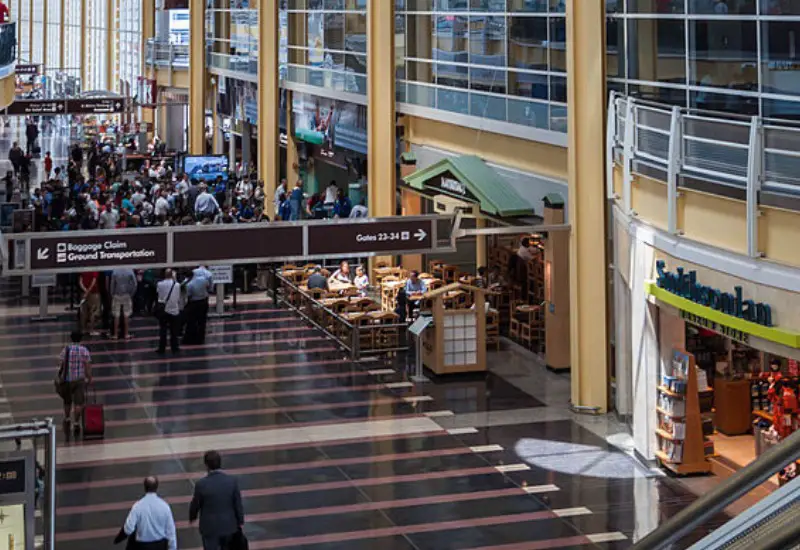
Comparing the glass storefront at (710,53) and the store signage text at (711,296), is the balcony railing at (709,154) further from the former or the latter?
the glass storefront at (710,53)

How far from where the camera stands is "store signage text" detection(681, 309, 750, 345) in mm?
13258

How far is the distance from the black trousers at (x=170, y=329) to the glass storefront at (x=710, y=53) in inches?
314

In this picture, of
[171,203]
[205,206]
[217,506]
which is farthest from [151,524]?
[171,203]

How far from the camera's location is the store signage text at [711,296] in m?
12.8

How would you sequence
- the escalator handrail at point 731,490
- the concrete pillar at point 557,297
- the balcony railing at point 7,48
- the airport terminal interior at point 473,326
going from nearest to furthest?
the escalator handrail at point 731,490, the airport terminal interior at point 473,326, the balcony railing at point 7,48, the concrete pillar at point 557,297

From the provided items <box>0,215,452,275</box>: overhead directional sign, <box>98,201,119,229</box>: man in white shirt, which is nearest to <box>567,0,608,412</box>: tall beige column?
<box>0,215,452,275</box>: overhead directional sign

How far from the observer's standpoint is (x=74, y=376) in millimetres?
17266

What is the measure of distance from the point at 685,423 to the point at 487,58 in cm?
1138

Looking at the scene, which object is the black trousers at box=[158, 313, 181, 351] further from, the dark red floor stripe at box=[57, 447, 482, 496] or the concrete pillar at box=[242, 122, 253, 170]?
the concrete pillar at box=[242, 122, 253, 170]

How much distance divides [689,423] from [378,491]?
362 centimetres

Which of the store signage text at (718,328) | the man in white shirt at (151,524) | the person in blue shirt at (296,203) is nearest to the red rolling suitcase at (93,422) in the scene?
the man in white shirt at (151,524)

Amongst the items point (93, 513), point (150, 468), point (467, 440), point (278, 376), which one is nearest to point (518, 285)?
point (278, 376)

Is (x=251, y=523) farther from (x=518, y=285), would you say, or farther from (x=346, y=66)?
(x=346, y=66)

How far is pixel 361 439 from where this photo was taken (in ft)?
56.3
